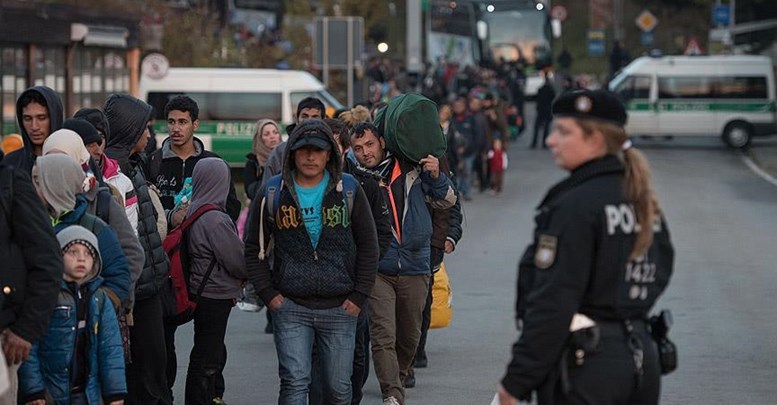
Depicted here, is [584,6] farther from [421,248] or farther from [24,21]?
[421,248]

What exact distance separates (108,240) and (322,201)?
1074 mm

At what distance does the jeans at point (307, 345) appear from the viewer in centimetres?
731

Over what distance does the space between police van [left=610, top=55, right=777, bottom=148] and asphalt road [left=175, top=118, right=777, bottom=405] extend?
440 inches

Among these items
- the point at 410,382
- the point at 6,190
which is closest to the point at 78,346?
the point at 6,190

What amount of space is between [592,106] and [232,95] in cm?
2575

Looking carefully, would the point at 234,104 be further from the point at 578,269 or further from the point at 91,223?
the point at 578,269

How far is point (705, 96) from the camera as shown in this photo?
38.2 metres

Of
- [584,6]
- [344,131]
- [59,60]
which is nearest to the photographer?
[344,131]

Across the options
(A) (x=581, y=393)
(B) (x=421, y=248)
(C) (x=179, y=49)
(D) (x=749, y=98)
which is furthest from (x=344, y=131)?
(D) (x=749, y=98)

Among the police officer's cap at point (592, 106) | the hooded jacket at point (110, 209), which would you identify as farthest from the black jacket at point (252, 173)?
the police officer's cap at point (592, 106)

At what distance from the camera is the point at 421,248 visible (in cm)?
884

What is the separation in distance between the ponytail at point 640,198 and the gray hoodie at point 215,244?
3.61m

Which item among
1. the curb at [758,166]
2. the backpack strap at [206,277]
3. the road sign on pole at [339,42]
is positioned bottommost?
the curb at [758,166]

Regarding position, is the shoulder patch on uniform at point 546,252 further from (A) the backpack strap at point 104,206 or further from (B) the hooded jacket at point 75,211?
(A) the backpack strap at point 104,206
